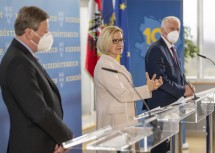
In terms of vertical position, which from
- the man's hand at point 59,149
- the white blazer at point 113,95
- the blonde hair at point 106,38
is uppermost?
the blonde hair at point 106,38

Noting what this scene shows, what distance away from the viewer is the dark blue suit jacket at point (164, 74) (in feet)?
15.3

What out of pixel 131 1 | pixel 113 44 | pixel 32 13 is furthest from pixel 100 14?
pixel 32 13

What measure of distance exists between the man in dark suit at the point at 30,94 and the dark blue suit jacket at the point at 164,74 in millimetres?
1861

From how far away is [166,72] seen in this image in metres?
4.73

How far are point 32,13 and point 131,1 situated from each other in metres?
3.84

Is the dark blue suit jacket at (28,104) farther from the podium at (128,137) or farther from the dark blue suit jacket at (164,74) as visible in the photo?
the dark blue suit jacket at (164,74)

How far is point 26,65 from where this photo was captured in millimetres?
2811

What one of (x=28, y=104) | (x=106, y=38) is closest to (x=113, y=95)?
(x=106, y=38)

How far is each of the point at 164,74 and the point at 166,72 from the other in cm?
5

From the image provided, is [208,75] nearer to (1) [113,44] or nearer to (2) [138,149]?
(1) [113,44]

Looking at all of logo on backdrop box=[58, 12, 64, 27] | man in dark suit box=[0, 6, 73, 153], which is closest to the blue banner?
logo on backdrop box=[58, 12, 64, 27]

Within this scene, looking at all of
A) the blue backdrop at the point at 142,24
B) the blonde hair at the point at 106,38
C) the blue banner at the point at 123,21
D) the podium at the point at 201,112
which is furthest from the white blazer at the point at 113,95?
the blue backdrop at the point at 142,24

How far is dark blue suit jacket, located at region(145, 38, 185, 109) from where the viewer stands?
466cm

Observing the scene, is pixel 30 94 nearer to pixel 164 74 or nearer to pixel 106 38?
pixel 106 38
